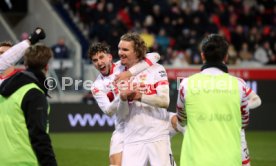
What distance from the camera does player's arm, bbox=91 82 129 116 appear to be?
775 centimetres

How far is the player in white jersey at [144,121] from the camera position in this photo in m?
7.83

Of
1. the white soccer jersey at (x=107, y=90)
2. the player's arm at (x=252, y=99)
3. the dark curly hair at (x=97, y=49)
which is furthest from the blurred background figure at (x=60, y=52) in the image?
the player's arm at (x=252, y=99)

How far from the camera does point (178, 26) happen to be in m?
24.9

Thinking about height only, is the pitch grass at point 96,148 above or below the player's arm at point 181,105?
below

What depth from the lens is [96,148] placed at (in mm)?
16250

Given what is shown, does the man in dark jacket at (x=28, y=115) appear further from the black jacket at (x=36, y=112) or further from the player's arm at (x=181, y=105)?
the player's arm at (x=181, y=105)

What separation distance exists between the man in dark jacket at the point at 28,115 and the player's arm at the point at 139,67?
1.67 metres

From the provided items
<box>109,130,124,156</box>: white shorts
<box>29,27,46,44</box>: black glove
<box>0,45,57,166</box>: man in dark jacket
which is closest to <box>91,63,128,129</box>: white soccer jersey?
<box>109,130,124,156</box>: white shorts

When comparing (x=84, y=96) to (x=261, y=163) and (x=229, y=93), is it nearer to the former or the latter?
(x=261, y=163)

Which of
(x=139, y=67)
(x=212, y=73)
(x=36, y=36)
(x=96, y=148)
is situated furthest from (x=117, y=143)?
(x=96, y=148)

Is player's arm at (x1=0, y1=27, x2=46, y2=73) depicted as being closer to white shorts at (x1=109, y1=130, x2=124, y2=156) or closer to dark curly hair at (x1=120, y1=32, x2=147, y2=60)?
dark curly hair at (x1=120, y1=32, x2=147, y2=60)

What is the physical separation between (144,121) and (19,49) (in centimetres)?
191

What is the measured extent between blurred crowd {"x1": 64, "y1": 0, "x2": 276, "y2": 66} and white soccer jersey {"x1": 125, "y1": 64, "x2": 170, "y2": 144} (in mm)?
14456

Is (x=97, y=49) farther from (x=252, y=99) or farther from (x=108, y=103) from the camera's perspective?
(x=252, y=99)
